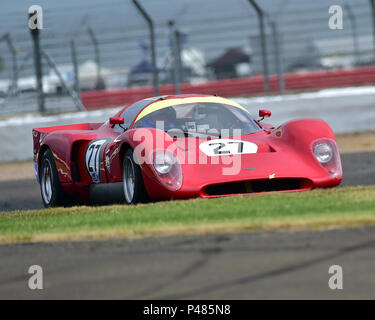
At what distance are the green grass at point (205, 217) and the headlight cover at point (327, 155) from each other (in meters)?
0.25

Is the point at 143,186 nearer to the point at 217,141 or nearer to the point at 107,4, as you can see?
the point at 217,141

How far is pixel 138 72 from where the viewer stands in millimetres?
17859

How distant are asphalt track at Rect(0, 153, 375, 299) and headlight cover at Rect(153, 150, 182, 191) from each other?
5.91 feet

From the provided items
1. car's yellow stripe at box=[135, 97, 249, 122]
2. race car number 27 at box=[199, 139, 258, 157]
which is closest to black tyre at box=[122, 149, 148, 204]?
race car number 27 at box=[199, 139, 258, 157]

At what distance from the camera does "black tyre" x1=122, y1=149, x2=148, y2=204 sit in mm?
7504

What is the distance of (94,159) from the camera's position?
8.61 m

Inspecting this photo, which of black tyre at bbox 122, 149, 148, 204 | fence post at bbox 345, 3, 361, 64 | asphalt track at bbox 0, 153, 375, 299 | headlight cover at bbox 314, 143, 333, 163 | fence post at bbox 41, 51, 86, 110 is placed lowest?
asphalt track at bbox 0, 153, 375, 299

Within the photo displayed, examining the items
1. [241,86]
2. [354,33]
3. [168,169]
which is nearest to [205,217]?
[168,169]

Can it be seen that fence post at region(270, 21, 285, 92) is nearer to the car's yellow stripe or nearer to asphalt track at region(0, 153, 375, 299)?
the car's yellow stripe

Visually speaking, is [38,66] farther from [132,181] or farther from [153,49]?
[132,181]

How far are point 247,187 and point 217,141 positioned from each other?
49 centimetres

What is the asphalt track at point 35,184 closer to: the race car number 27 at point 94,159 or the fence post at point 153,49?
the race car number 27 at point 94,159

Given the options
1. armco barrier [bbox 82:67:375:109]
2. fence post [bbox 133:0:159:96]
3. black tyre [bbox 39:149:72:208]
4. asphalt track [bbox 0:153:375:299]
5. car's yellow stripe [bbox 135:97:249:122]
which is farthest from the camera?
armco barrier [bbox 82:67:375:109]

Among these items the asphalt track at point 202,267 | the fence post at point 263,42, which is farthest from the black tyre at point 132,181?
the fence post at point 263,42
